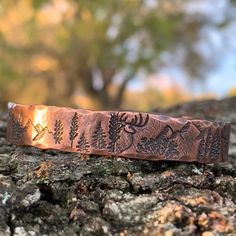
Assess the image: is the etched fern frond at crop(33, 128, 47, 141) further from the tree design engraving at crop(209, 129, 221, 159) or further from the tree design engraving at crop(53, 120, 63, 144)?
the tree design engraving at crop(209, 129, 221, 159)

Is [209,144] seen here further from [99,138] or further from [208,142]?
[99,138]

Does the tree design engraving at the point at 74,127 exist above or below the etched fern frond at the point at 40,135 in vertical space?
above

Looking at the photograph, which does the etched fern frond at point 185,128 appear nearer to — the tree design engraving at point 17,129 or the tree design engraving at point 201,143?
the tree design engraving at point 201,143

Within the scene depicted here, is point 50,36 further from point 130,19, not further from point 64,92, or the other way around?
point 130,19

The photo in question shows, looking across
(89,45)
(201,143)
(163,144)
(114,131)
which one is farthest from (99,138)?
(89,45)

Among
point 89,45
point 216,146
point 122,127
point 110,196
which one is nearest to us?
point 110,196

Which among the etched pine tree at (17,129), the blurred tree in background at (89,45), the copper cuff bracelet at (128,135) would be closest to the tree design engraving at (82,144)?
the copper cuff bracelet at (128,135)
